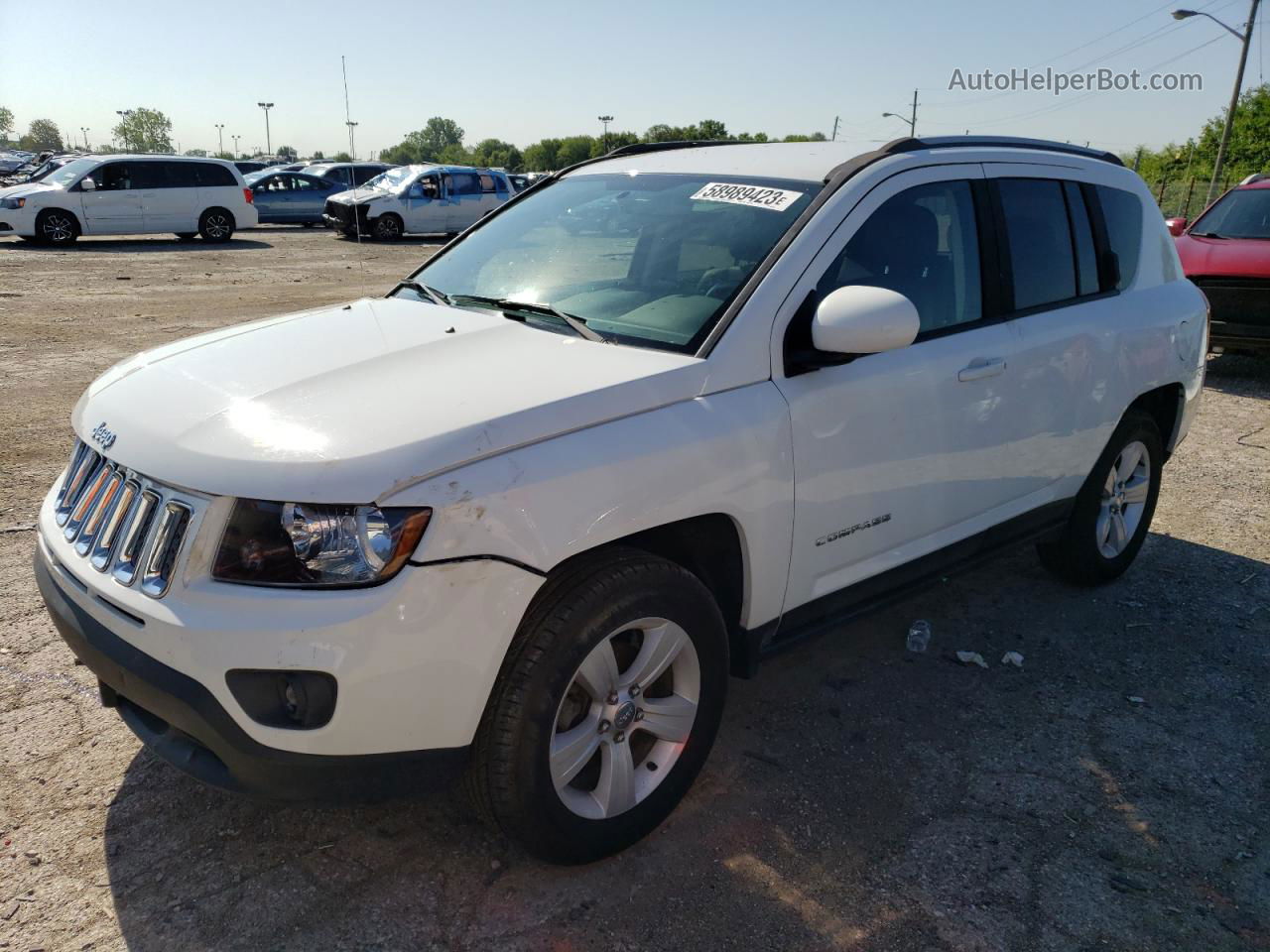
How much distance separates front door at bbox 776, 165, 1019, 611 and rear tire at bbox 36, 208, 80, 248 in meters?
20.8

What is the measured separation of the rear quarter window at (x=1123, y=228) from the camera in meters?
4.28

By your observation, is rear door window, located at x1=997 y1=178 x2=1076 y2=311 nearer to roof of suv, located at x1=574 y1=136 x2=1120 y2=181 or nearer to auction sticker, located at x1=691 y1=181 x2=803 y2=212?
roof of suv, located at x1=574 y1=136 x2=1120 y2=181

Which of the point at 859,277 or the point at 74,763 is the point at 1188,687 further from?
the point at 74,763

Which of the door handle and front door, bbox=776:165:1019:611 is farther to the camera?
the door handle

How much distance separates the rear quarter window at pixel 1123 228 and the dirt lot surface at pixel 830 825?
5.00 ft

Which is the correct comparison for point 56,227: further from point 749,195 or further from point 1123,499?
point 1123,499

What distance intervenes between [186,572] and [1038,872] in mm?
2361

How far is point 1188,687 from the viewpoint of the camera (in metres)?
3.84

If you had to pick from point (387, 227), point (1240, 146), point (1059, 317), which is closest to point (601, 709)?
point (1059, 317)

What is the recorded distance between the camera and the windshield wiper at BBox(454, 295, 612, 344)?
2.96 meters

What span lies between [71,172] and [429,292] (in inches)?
793

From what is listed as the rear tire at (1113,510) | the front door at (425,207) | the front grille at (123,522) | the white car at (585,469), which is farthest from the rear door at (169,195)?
the rear tire at (1113,510)

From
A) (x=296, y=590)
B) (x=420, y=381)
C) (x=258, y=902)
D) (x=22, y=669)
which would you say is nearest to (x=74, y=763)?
(x=22, y=669)

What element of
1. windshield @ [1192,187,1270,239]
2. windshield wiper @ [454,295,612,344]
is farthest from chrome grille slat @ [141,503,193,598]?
windshield @ [1192,187,1270,239]
